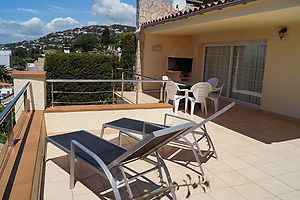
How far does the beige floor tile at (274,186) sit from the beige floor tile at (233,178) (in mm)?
188

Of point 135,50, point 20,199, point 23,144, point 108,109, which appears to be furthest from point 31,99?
point 135,50

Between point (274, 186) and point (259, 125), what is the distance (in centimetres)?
336

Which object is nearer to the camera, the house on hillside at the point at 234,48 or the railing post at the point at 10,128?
the railing post at the point at 10,128

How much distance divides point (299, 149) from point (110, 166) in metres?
4.04

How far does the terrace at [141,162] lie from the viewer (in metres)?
2.66

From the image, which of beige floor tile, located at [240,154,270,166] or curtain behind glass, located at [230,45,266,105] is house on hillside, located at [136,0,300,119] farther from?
beige floor tile, located at [240,154,270,166]

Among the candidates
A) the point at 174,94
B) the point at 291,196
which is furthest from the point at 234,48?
the point at 291,196

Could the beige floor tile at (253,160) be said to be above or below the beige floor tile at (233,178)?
above

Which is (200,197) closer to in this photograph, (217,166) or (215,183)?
(215,183)

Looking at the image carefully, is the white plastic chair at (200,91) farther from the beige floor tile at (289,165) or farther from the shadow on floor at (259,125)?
the beige floor tile at (289,165)

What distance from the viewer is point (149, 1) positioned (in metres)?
11.3

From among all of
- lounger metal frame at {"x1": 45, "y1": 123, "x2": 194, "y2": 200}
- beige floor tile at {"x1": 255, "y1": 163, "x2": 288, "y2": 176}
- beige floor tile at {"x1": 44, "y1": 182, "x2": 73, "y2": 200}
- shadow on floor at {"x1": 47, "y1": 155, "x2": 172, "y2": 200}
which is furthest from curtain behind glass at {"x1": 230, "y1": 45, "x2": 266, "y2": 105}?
beige floor tile at {"x1": 44, "y1": 182, "x2": 73, "y2": 200}

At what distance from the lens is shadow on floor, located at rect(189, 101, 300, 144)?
18.0ft

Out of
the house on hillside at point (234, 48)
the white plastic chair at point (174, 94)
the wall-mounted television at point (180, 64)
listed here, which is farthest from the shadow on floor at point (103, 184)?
the wall-mounted television at point (180, 64)
